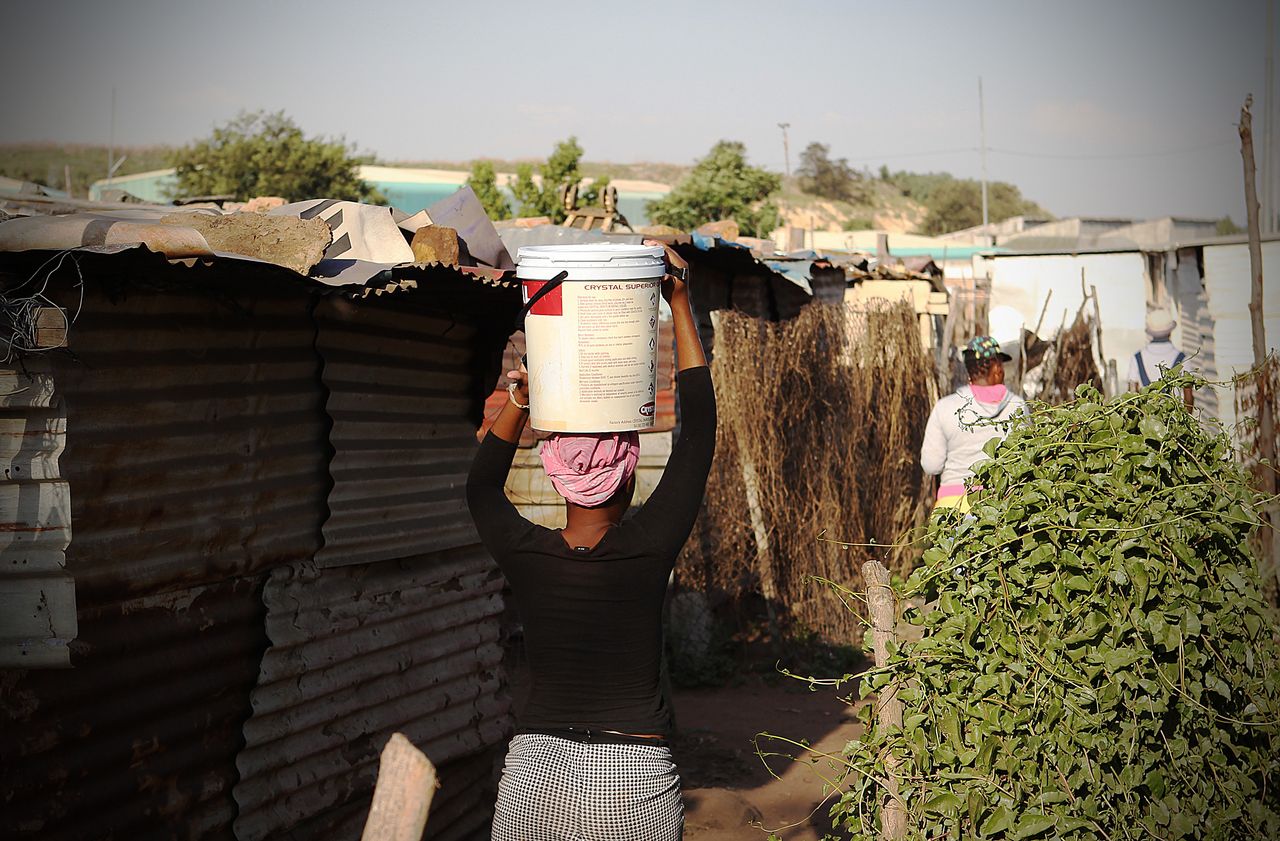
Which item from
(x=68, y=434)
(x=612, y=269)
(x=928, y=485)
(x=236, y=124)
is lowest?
(x=928, y=485)

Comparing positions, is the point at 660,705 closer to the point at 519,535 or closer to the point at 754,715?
the point at 519,535

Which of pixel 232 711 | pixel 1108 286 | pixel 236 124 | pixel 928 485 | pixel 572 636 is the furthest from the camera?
pixel 236 124

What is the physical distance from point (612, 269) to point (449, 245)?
77.2 inches

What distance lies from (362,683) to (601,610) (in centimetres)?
231

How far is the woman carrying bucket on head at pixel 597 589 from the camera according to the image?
2629mm

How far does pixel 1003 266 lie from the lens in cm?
2372

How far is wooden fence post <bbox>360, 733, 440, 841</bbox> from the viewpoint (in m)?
1.97

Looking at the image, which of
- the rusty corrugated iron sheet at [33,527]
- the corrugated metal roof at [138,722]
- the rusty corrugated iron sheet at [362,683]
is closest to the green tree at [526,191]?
the rusty corrugated iron sheet at [362,683]

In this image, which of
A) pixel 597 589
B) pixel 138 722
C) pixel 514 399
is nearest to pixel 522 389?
pixel 514 399

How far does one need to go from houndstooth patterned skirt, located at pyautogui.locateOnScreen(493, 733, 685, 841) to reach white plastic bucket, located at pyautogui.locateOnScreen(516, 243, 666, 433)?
2.40 feet

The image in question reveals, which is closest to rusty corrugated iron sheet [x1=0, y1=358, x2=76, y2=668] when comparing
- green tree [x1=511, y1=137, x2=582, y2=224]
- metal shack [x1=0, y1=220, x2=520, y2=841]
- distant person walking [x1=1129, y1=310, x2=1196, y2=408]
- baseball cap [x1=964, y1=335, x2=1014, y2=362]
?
metal shack [x1=0, y1=220, x2=520, y2=841]

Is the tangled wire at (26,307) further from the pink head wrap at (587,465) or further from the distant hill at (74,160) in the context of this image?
the distant hill at (74,160)

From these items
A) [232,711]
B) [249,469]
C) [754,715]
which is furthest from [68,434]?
[754,715]

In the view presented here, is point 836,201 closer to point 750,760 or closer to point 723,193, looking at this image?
point 723,193
